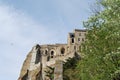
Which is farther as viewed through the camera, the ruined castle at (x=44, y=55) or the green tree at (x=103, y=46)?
the ruined castle at (x=44, y=55)

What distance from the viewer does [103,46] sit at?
33.0 m

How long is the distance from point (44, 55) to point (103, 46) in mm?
88773

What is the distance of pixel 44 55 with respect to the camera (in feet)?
398

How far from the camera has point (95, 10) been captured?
36.8 m

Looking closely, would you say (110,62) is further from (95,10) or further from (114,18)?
(95,10)

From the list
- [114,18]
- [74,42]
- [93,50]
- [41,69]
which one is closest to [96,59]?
[93,50]

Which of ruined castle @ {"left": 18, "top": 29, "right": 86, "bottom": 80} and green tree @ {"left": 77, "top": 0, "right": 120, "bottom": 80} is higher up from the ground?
ruined castle @ {"left": 18, "top": 29, "right": 86, "bottom": 80}

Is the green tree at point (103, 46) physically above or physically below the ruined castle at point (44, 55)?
below

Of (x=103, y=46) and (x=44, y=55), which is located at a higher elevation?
(x=44, y=55)

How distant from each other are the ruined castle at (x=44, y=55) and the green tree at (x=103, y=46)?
6281cm

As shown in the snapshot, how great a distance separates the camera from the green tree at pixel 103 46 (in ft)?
102

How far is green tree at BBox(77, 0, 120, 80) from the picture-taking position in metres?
31.2

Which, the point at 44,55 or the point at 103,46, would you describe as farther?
the point at 44,55

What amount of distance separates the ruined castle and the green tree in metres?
62.8
